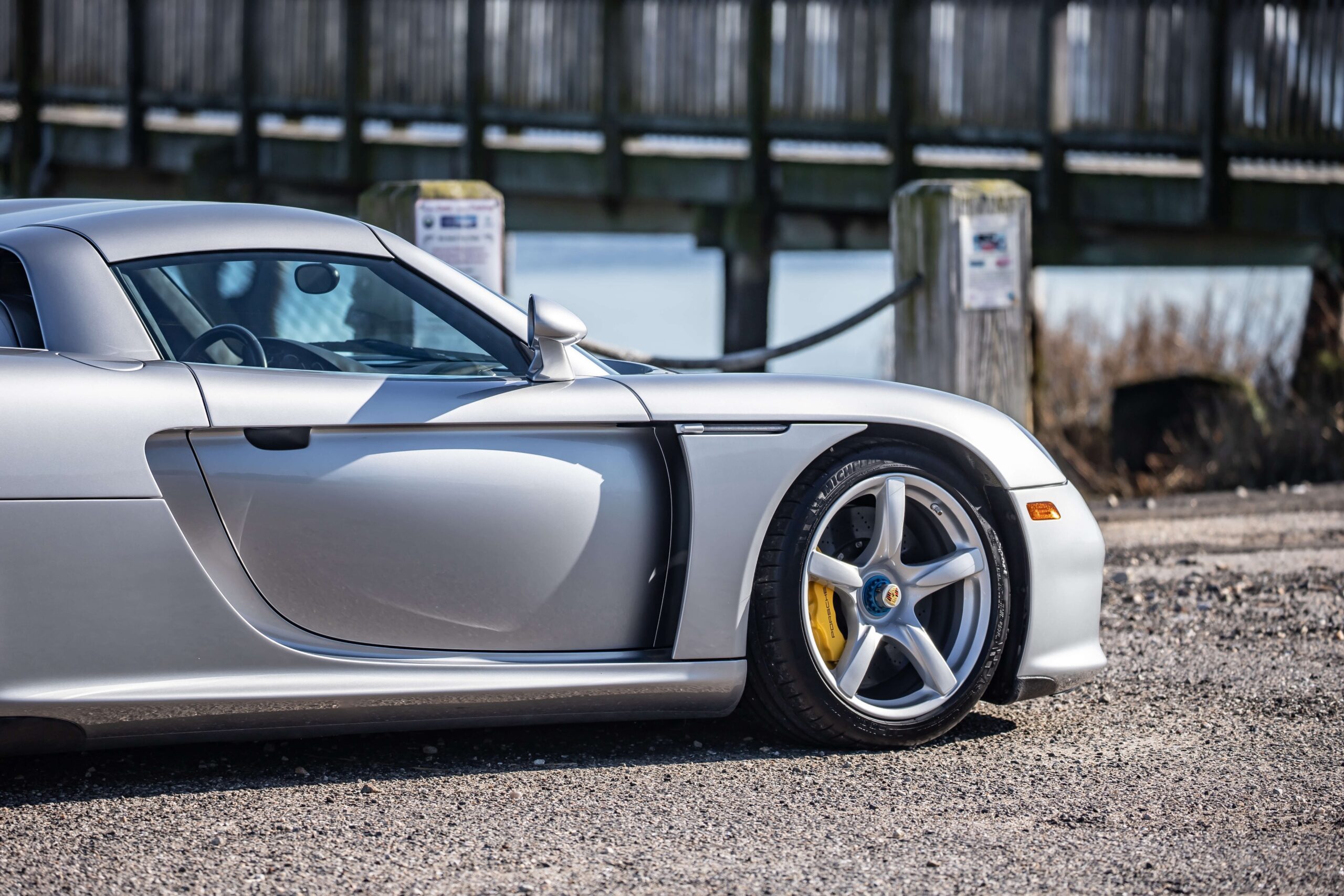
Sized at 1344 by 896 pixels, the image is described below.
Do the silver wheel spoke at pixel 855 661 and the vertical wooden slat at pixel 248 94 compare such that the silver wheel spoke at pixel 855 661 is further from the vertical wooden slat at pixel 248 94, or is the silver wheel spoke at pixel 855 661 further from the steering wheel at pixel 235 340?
the vertical wooden slat at pixel 248 94

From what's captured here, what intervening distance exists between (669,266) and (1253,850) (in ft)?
128

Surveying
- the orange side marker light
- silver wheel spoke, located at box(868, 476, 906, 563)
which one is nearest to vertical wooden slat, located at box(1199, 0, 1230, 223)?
the orange side marker light

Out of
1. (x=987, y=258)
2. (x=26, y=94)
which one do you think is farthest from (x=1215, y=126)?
(x=26, y=94)

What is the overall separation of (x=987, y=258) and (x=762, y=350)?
1.09 m

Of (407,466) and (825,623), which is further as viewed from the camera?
(825,623)

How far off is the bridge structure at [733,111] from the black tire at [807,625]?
693 centimetres

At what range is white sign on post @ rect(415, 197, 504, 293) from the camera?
7.10m

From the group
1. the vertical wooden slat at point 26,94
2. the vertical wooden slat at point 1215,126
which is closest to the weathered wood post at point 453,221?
the vertical wooden slat at point 1215,126

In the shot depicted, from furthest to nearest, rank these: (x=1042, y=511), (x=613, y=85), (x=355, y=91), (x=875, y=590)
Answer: (x=355, y=91) < (x=613, y=85) < (x=1042, y=511) < (x=875, y=590)

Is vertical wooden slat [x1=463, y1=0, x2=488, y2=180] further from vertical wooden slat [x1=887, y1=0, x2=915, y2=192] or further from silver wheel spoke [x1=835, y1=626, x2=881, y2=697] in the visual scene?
silver wheel spoke [x1=835, y1=626, x2=881, y2=697]

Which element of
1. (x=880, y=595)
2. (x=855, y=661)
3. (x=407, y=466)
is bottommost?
(x=855, y=661)

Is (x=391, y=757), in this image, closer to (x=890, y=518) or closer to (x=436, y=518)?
(x=436, y=518)

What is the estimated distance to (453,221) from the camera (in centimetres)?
712

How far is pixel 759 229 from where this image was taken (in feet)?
37.7
